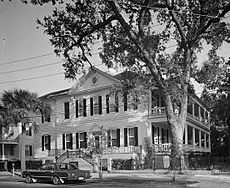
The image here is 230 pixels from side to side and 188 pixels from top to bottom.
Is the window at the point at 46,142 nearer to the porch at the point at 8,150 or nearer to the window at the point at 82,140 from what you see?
the window at the point at 82,140

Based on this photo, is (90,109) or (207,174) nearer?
(207,174)

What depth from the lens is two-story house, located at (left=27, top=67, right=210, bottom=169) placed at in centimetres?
3597

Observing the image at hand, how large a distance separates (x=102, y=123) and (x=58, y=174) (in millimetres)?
14175

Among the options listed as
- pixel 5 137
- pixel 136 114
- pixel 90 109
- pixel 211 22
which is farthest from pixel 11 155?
pixel 211 22

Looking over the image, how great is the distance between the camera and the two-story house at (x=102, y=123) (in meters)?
36.0

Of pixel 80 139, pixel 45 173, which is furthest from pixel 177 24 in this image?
pixel 80 139

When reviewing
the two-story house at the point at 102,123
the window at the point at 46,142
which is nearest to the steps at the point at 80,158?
the two-story house at the point at 102,123

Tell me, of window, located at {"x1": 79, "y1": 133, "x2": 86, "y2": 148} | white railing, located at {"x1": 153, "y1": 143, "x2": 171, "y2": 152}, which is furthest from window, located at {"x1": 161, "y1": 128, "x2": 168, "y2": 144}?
window, located at {"x1": 79, "y1": 133, "x2": 86, "y2": 148}

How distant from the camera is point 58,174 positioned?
25.6m

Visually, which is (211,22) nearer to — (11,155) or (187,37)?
(187,37)

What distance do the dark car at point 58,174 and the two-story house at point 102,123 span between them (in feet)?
23.1

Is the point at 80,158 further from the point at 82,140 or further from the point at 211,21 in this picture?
the point at 211,21

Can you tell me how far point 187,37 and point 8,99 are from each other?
1839cm

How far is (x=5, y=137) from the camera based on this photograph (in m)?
51.9
